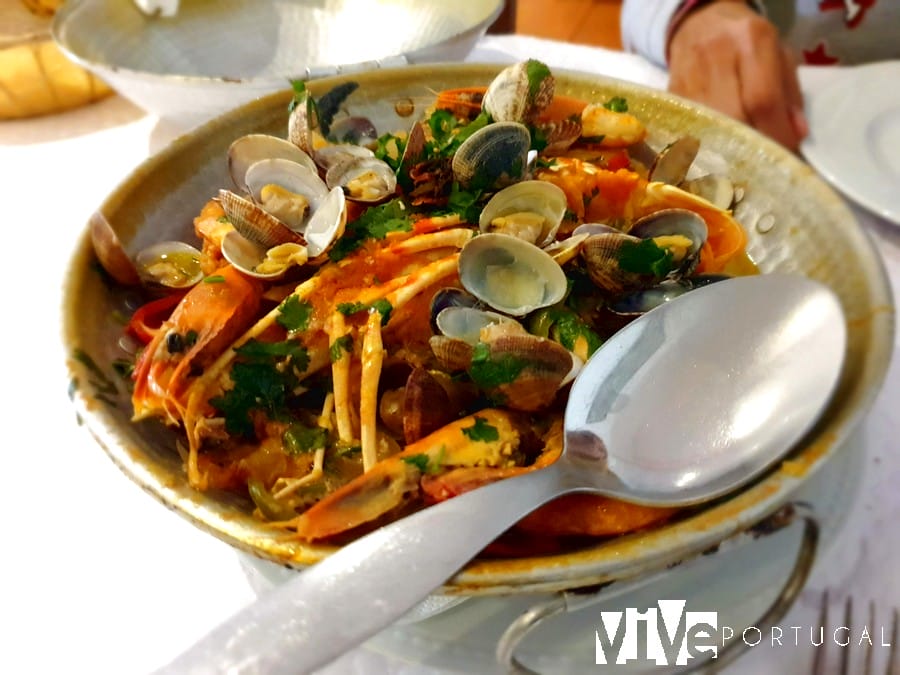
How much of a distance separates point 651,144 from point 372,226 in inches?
20.5

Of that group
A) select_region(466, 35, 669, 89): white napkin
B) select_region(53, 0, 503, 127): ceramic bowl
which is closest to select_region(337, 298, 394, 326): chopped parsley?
select_region(53, 0, 503, 127): ceramic bowl

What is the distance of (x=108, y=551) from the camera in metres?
0.87

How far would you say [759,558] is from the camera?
730mm

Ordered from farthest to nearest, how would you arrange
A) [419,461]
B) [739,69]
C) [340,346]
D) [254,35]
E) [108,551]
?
[254,35] → [739,69] → [108,551] → [340,346] → [419,461]

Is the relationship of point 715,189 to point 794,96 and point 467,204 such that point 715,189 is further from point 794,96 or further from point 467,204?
point 794,96

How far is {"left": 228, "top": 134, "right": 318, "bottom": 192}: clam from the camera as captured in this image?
3.03ft

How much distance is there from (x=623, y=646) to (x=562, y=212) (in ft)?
1.65

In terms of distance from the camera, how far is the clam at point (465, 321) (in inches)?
28.9

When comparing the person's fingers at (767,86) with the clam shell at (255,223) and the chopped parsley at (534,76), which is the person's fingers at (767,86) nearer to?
the chopped parsley at (534,76)

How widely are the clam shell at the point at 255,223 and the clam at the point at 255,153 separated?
0.41 feet

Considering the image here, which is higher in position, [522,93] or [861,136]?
[522,93]

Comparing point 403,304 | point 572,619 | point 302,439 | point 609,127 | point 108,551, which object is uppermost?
point 609,127

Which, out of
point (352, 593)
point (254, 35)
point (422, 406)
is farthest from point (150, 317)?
point (254, 35)

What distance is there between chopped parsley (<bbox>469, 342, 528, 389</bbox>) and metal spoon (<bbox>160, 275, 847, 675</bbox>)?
Result: 73 millimetres
